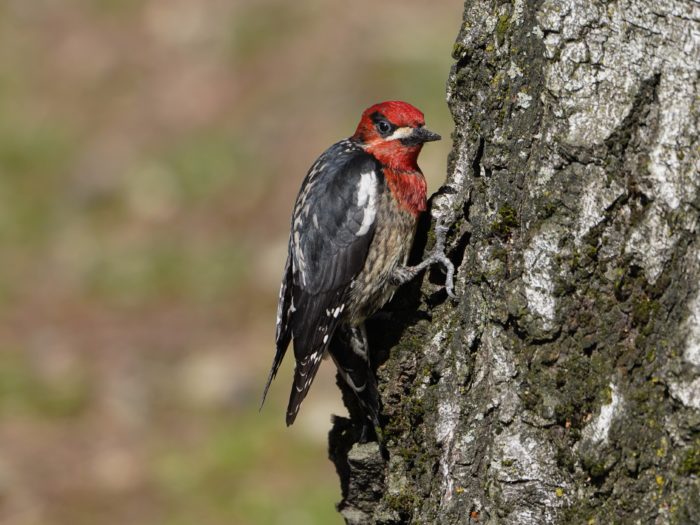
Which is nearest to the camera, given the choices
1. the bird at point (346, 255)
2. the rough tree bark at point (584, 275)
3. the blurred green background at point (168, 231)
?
the rough tree bark at point (584, 275)

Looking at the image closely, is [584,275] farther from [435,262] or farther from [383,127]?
[383,127]

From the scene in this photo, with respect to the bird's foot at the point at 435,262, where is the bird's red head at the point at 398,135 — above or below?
above

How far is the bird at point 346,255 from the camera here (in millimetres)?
4070

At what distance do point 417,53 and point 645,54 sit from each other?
6.87 metres

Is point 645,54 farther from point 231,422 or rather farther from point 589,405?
point 231,422

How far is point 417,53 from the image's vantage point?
9516mm

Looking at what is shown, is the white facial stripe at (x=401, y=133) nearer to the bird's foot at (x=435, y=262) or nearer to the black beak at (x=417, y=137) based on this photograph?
the black beak at (x=417, y=137)

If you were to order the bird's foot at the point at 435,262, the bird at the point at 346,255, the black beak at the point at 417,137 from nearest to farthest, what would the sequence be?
the bird's foot at the point at 435,262 < the bird at the point at 346,255 < the black beak at the point at 417,137

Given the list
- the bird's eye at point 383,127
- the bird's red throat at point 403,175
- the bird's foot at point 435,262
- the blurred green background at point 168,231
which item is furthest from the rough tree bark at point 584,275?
the blurred green background at point 168,231

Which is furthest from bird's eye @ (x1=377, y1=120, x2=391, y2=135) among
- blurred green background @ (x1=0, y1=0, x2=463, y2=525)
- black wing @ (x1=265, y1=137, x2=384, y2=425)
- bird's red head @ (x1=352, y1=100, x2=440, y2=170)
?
blurred green background @ (x1=0, y1=0, x2=463, y2=525)

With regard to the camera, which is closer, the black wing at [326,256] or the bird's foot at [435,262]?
the bird's foot at [435,262]

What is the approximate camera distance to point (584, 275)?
292 centimetres

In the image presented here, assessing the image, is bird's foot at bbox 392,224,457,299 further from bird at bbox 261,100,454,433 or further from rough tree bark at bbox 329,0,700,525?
rough tree bark at bbox 329,0,700,525

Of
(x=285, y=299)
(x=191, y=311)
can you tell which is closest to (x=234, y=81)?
(x=191, y=311)
